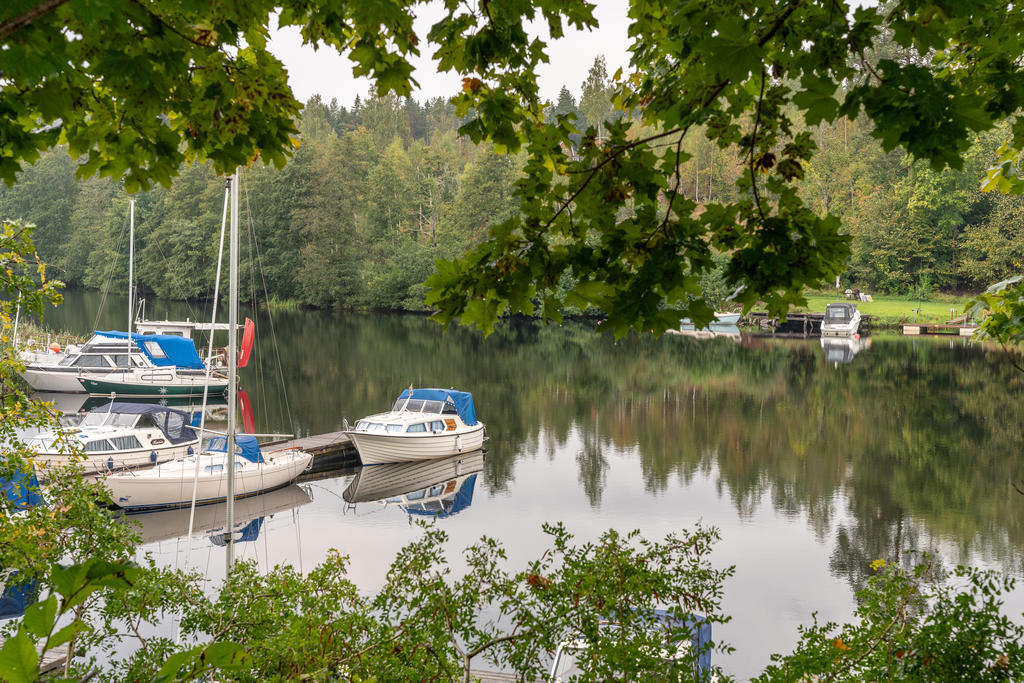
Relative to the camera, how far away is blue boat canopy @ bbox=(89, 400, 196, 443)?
19.4 meters

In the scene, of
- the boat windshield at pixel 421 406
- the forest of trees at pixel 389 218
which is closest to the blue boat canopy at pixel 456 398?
the boat windshield at pixel 421 406

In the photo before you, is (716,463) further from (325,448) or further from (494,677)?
(494,677)

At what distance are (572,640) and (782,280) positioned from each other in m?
3.65

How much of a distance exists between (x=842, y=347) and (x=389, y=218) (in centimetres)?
3482

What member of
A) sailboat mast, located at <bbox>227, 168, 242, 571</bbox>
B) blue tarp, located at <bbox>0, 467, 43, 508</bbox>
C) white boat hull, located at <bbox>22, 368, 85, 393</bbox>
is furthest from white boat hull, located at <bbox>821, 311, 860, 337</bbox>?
blue tarp, located at <bbox>0, 467, 43, 508</bbox>

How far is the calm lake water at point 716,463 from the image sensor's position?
15.8 m

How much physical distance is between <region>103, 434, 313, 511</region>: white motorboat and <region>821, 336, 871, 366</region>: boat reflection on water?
28.3 meters

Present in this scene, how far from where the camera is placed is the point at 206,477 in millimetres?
17531

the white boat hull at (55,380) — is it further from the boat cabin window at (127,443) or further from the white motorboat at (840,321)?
the white motorboat at (840,321)

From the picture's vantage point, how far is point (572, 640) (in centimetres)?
548

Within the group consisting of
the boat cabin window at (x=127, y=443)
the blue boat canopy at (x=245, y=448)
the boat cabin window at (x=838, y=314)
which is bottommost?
the blue boat canopy at (x=245, y=448)

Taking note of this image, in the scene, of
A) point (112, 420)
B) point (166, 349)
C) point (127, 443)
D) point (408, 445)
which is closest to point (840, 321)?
point (408, 445)

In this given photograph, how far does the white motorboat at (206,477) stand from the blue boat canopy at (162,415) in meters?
1.06

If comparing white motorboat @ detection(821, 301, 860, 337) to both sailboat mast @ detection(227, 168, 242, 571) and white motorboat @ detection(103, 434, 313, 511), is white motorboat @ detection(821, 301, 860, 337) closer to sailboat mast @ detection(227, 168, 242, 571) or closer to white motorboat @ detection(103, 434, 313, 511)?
white motorboat @ detection(103, 434, 313, 511)
